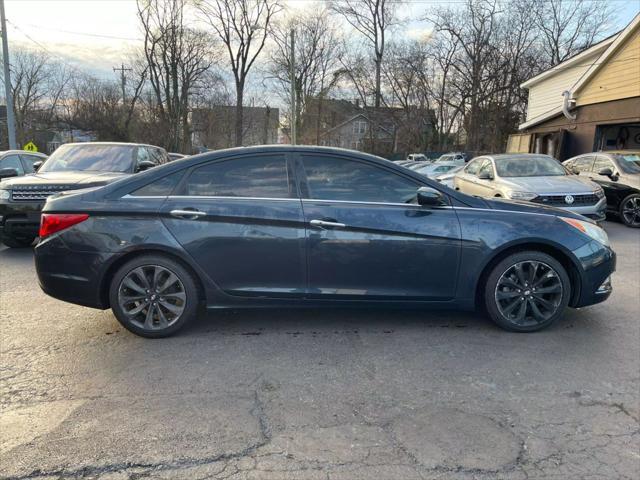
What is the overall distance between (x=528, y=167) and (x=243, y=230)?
7706mm

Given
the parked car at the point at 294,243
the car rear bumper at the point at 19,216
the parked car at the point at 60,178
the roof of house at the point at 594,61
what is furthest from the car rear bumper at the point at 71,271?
the roof of house at the point at 594,61

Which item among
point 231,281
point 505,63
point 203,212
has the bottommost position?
point 231,281

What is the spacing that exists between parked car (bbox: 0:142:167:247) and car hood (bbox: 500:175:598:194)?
6.68m

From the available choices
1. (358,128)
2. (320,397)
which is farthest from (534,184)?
(358,128)

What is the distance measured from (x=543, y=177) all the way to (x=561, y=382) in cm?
680

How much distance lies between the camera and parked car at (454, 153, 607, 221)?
320 inches

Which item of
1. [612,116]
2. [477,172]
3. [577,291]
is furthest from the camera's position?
[612,116]

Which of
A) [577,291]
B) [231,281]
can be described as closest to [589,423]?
[577,291]

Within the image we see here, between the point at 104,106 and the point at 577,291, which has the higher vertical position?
the point at 104,106

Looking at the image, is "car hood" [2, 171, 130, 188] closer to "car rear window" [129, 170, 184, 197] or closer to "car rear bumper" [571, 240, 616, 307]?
"car rear window" [129, 170, 184, 197]

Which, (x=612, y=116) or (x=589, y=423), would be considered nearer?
(x=589, y=423)

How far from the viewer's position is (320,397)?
292cm

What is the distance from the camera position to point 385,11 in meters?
44.9

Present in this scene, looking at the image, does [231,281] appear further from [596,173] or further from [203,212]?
[596,173]
